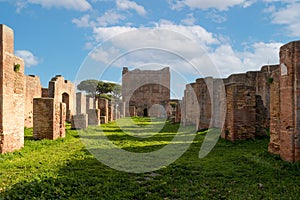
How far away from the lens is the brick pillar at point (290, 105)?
281 inches

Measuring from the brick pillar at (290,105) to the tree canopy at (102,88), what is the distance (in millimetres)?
54623

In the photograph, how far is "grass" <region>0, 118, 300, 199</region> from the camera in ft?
16.4

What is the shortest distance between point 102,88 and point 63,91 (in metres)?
39.7

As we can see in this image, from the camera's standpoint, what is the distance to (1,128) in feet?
27.3

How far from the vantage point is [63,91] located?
23.0m

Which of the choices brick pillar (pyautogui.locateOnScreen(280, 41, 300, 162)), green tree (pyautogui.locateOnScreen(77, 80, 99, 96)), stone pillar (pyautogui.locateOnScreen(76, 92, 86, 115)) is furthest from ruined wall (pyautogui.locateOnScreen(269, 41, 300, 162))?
green tree (pyautogui.locateOnScreen(77, 80, 99, 96))

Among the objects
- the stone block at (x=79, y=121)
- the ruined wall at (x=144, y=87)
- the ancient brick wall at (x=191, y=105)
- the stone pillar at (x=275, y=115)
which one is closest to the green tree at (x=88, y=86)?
the ruined wall at (x=144, y=87)

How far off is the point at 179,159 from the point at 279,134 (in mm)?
2992

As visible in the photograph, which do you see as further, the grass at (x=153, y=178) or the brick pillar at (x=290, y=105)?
the brick pillar at (x=290, y=105)

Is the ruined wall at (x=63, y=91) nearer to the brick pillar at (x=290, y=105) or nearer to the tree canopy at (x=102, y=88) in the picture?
the brick pillar at (x=290, y=105)

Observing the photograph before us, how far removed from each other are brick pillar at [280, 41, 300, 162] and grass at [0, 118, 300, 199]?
44 cm

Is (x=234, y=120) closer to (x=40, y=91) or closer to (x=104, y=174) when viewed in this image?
(x=104, y=174)

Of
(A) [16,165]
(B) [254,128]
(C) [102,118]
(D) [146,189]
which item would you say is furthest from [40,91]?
(D) [146,189]

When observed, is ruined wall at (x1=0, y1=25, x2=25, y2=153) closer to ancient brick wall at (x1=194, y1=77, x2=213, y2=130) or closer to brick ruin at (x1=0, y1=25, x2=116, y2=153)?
brick ruin at (x1=0, y1=25, x2=116, y2=153)
